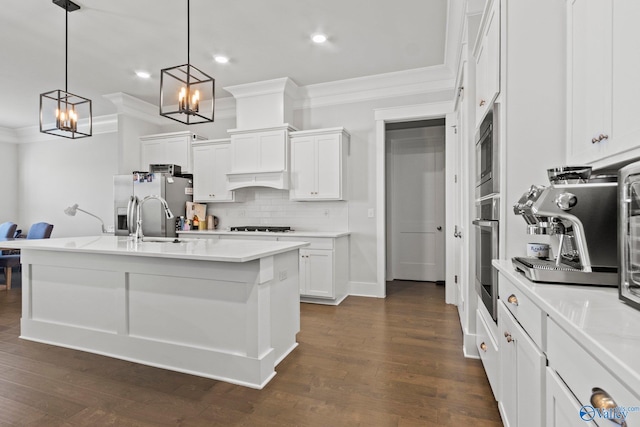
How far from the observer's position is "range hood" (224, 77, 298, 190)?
435 centimetres

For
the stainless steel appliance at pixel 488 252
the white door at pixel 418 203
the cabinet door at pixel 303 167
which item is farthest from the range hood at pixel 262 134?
the stainless steel appliance at pixel 488 252

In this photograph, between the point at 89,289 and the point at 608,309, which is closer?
the point at 608,309

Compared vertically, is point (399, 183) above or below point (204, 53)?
below

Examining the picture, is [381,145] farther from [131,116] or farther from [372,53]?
[131,116]

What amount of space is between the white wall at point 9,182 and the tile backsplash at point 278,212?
5059 mm

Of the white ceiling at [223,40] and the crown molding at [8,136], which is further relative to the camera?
the crown molding at [8,136]

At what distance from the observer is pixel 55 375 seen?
222cm

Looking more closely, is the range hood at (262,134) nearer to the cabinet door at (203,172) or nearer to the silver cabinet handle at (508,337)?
the cabinet door at (203,172)

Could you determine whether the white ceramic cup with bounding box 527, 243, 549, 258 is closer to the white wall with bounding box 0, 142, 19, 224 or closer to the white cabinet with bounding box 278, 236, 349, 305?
the white cabinet with bounding box 278, 236, 349, 305

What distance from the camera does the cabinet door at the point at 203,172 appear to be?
4.92m

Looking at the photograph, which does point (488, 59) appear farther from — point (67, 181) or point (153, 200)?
point (67, 181)

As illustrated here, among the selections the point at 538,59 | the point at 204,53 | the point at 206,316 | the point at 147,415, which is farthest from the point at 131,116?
the point at 538,59

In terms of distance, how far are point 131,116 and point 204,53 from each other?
7.53ft

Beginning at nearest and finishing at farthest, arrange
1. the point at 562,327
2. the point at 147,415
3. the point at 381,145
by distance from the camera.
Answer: the point at 562,327 → the point at 147,415 → the point at 381,145
